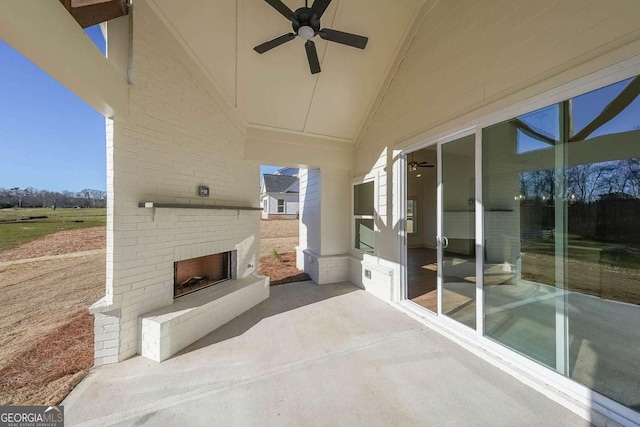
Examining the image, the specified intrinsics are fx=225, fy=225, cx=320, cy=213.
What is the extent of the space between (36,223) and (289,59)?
23.0 feet

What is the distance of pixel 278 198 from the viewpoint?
18594mm

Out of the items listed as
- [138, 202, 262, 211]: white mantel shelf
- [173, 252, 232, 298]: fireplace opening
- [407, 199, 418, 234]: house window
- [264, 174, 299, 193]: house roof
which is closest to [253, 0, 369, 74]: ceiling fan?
[138, 202, 262, 211]: white mantel shelf

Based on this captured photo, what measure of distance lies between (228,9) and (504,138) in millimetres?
3753

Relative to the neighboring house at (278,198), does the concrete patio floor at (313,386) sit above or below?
below

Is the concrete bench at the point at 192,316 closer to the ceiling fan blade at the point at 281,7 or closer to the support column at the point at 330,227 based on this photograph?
the support column at the point at 330,227

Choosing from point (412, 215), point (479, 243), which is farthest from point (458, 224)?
point (412, 215)

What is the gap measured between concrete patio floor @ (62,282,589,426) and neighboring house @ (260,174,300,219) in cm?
1566

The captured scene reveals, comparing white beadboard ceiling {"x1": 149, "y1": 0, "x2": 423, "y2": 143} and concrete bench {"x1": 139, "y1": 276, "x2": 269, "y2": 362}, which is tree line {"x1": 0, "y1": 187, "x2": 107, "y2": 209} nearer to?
concrete bench {"x1": 139, "y1": 276, "x2": 269, "y2": 362}

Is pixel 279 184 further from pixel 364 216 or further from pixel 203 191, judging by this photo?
pixel 203 191

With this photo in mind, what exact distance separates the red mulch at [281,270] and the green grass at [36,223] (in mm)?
3394

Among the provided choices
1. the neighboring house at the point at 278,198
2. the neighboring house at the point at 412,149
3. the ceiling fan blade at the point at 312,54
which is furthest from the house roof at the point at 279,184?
the ceiling fan blade at the point at 312,54

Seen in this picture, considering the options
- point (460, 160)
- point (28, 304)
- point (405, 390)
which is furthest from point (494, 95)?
point (28, 304)

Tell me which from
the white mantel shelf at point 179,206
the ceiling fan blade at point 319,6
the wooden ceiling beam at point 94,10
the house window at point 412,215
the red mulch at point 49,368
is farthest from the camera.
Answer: the house window at point 412,215

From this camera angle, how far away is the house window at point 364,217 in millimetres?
4676
